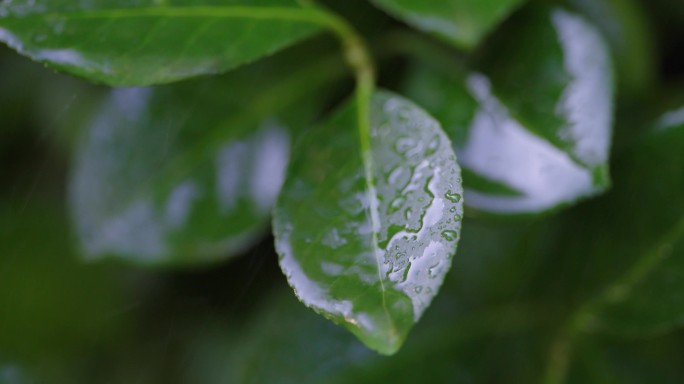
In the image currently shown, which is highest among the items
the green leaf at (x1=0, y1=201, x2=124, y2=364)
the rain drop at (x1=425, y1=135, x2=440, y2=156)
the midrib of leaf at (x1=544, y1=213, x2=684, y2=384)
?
the rain drop at (x1=425, y1=135, x2=440, y2=156)

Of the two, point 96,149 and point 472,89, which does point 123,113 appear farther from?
point 472,89

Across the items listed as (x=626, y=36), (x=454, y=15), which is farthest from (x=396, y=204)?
(x=626, y=36)

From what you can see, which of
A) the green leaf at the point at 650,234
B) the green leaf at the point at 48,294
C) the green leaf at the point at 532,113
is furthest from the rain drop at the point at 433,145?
the green leaf at the point at 48,294

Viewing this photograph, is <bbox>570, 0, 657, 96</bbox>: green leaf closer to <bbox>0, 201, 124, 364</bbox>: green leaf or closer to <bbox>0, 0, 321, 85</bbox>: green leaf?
<bbox>0, 0, 321, 85</bbox>: green leaf

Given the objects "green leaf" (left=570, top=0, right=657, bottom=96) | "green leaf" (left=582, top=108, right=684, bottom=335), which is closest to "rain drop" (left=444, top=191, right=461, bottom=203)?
"green leaf" (left=582, top=108, right=684, bottom=335)

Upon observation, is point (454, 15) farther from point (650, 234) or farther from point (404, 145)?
point (650, 234)

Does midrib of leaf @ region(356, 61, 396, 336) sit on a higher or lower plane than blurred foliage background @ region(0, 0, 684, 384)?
higher

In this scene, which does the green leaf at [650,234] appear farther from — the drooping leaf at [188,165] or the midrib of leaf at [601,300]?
the drooping leaf at [188,165]
